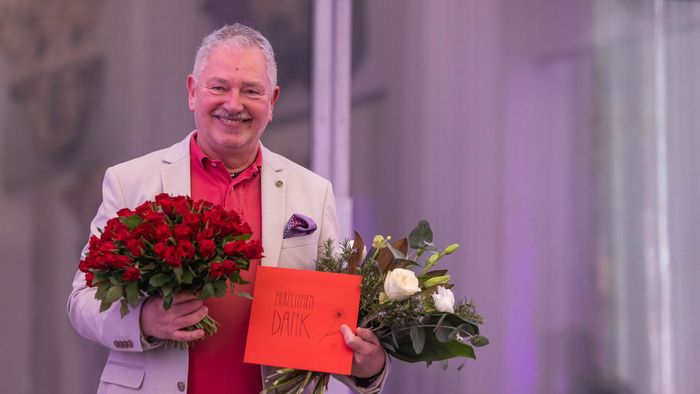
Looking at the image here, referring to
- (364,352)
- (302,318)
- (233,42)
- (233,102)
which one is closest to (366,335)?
(364,352)

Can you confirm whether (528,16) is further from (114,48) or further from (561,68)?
(114,48)

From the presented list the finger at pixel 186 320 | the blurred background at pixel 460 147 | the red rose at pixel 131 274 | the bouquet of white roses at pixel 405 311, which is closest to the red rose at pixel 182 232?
the red rose at pixel 131 274

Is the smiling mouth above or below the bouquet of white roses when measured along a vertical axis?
above

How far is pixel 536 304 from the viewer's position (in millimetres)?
4508

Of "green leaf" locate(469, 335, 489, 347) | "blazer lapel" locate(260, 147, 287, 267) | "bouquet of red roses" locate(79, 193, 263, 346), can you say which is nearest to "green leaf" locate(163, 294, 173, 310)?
"bouquet of red roses" locate(79, 193, 263, 346)

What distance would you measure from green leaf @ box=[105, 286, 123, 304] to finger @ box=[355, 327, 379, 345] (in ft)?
1.90

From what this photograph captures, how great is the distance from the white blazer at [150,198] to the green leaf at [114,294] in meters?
0.21

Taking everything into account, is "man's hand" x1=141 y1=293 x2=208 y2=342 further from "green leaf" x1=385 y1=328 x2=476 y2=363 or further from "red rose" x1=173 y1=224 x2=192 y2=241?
"green leaf" x1=385 y1=328 x2=476 y2=363

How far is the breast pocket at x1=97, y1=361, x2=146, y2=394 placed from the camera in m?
2.00

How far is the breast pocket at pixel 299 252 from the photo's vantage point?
2150mm

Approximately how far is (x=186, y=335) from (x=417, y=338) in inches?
21.1

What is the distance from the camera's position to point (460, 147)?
4328 mm

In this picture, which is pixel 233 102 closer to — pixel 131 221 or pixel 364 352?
pixel 131 221

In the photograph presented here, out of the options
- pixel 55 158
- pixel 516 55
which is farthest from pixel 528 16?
pixel 55 158
